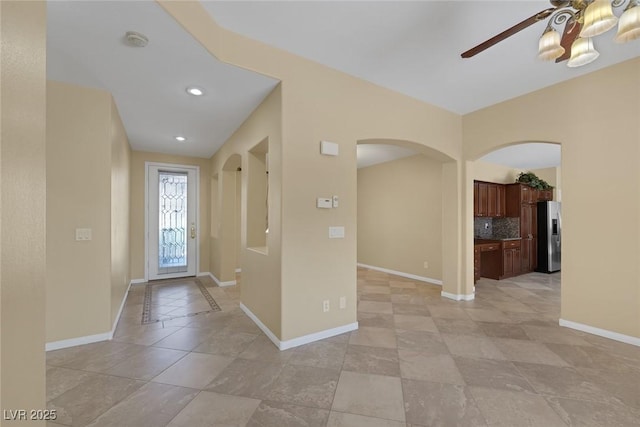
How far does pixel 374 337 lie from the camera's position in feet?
10.00

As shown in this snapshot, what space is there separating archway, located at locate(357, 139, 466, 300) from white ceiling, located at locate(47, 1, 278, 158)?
2844 mm

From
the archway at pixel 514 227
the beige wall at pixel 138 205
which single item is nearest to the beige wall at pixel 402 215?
the archway at pixel 514 227

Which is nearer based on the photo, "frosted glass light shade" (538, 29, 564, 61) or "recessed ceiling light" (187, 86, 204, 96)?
"frosted glass light shade" (538, 29, 564, 61)

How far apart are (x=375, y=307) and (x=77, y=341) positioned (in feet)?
11.8

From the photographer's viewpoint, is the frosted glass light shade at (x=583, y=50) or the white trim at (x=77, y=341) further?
the white trim at (x=77, y=341)

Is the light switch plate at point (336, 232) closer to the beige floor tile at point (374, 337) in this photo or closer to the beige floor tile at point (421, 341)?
the beige floor tile at point (374, 337)

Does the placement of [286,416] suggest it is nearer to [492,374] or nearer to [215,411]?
[215,411]

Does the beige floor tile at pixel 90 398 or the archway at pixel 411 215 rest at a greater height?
the archway at pixel 411 215

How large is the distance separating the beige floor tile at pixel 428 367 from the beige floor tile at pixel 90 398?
2252mm

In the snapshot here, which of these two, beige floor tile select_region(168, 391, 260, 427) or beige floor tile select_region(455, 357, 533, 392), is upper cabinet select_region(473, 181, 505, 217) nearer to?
beige floor tile select_region(455, 357, 533, 392)

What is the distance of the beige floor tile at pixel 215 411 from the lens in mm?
1775

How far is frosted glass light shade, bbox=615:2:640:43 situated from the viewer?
1.59m

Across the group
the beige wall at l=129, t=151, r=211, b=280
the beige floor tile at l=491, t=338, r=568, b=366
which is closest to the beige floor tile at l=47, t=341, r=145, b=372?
the beige wall at l=129, t=151, r=211, b=280

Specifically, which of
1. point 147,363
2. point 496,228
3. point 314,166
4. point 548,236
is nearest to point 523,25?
point 314,166
